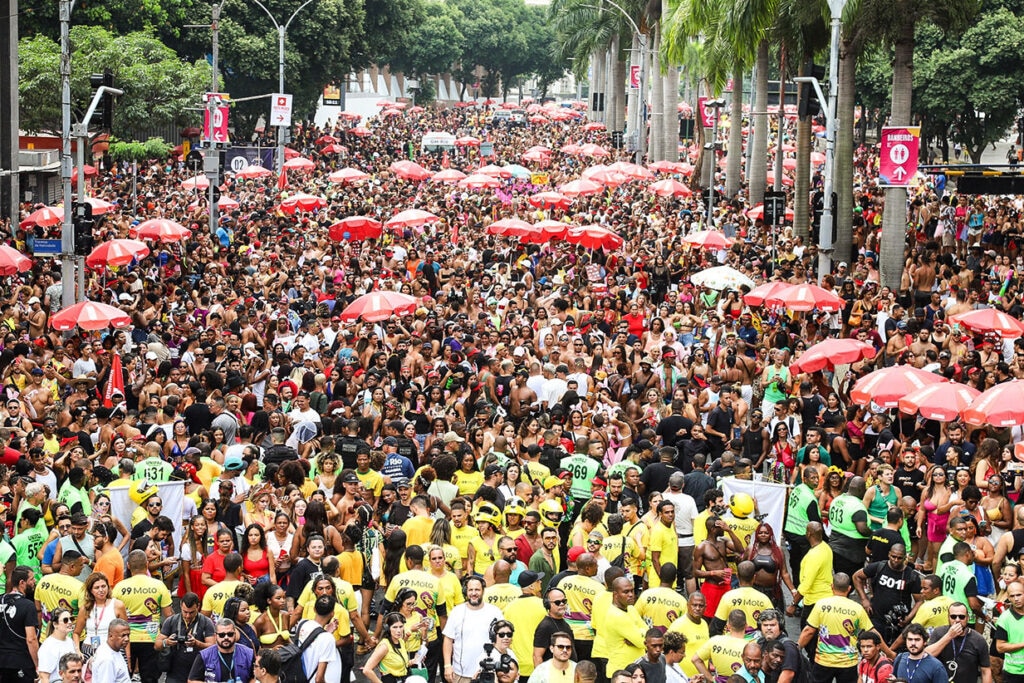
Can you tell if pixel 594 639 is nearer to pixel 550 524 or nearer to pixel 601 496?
pixel 550 524

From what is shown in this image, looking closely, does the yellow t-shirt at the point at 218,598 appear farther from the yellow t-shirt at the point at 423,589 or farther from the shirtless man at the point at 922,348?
the shirtless man at the point at 922,348

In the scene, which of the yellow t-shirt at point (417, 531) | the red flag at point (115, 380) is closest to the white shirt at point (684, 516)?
the yellow t-shirt at point (417, 531)

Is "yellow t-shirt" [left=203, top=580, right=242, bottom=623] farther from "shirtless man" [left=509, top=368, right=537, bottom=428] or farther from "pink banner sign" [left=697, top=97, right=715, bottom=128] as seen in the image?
"pink banner sign" [left=697, top=97, right=715, bottom=128]

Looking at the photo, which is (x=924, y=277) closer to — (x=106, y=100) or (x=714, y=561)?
(x=106, y=100)

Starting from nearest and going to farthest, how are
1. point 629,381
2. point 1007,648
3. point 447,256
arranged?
1. point 1007,648
2. point 629,381
3. point 447,256

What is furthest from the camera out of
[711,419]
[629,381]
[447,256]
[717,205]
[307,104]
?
[307,104]

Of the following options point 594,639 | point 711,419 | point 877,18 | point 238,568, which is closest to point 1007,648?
point 594,639

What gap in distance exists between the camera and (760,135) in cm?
4131

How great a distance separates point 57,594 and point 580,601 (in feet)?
Result: 12.1

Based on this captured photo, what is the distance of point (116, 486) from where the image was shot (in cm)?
1310

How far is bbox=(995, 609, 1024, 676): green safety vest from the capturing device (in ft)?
34.6

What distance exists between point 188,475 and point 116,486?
2.35ft

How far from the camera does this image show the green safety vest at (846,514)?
12.4m

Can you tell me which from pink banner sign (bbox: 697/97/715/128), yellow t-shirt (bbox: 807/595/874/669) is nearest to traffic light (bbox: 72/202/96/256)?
yellow t-shirt (bbox: 807/595/874/669)
